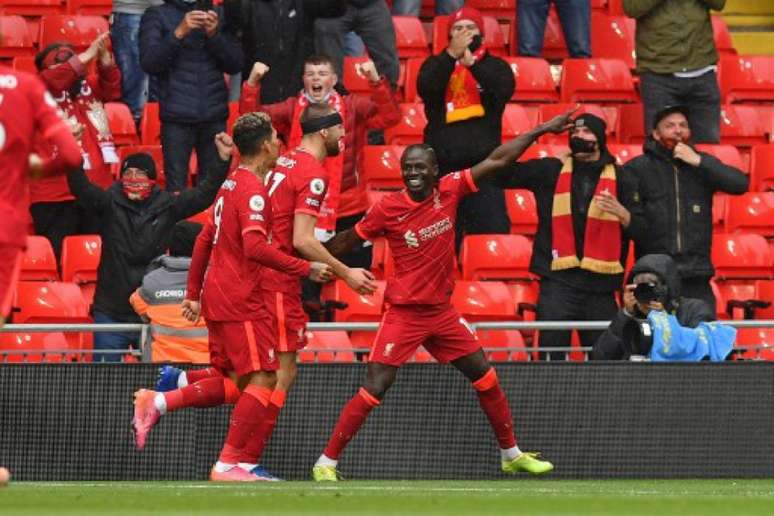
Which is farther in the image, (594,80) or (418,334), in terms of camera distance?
(594,80)

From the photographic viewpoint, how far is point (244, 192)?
1224 cm

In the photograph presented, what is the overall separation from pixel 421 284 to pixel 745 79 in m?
7.36

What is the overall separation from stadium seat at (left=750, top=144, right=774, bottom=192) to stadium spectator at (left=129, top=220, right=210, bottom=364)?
6063 millimetres

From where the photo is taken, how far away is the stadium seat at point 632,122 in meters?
19.0

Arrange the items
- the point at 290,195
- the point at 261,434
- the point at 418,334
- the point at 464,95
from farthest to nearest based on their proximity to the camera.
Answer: the point at 464,95
the point at 418,334
the point at 290,195
the point at 261,434

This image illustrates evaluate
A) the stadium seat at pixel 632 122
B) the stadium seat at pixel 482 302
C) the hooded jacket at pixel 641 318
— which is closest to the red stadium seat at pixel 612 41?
the stadium seat at pixel 632 122

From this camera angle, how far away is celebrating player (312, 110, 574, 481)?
42.5 feet

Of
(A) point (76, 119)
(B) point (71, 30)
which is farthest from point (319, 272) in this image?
(B) point (71, 30)

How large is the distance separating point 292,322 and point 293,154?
102 centimetres

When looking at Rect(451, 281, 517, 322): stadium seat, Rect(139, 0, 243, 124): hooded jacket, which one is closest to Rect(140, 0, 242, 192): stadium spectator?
Rect(139, 0, 243, 124): hooded jacket

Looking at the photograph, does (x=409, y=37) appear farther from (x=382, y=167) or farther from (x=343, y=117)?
(x=343, y=117)

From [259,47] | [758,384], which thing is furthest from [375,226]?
[259,47]

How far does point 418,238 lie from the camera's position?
13.0 meters

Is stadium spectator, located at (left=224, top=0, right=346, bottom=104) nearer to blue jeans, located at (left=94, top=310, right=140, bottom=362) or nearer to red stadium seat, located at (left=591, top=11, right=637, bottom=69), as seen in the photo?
blue jeans, located at (left=94, top=310, right=140, bottom=362)
